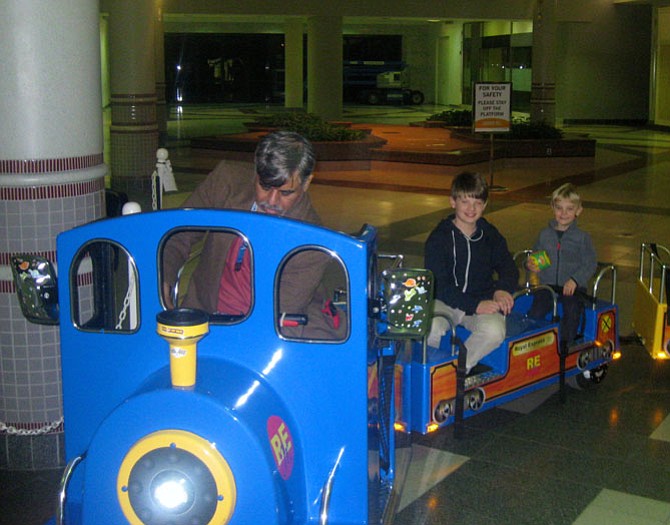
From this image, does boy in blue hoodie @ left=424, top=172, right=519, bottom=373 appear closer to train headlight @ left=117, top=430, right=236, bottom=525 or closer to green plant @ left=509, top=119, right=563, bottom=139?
train headlight @ left=117, top=430, right=236, bottom=525

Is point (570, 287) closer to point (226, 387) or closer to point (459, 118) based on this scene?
point (226, 387)

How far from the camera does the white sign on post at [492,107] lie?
15188 millimetres

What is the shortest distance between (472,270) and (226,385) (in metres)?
2.89

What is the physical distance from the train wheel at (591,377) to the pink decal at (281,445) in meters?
3.54

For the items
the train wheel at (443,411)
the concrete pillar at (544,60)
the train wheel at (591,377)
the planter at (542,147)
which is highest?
the concrete pillar at (544,60)

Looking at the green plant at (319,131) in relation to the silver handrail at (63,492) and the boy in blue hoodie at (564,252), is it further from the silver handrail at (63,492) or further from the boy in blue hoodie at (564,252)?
the silver handrail at (63,492)

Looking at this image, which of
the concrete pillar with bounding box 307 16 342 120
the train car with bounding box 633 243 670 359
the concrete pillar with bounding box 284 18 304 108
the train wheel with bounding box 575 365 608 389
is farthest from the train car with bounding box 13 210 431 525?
the concrete pillar with bounding box 284 18 304 108

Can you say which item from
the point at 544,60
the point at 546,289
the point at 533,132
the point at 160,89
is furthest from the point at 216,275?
the point at 160,89

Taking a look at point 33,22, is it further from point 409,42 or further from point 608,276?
point 409,42

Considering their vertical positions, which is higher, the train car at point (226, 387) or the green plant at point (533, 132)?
the green plant at point (533, 132)

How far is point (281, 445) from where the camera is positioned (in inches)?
116

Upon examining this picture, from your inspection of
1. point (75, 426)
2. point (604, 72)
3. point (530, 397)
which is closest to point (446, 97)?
point (604, 72)

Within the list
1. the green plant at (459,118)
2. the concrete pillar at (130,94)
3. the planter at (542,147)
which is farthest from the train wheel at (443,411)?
the green plant at (459,118)

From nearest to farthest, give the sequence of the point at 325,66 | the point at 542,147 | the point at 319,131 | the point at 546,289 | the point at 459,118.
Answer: the point at 546,289, the point at 319,131, the point at 542,147, the point at 459,118, the point at 325,66
